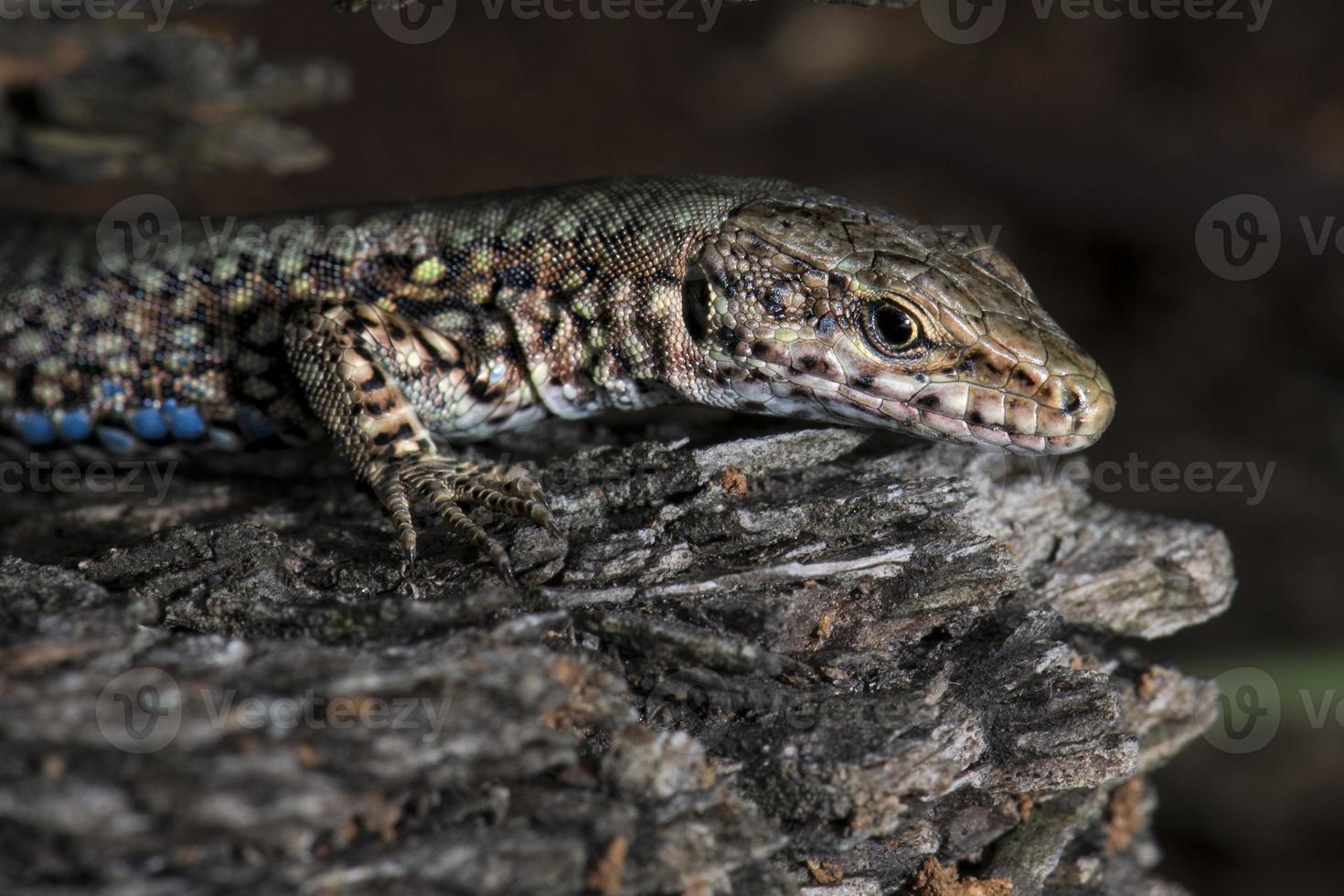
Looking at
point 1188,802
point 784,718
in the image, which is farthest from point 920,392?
point 1188,802

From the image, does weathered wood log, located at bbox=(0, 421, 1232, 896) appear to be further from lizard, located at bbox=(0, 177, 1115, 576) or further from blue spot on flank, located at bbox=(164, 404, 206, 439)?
blue spot on flank, located at bbox=(164, 404, 206, 439)

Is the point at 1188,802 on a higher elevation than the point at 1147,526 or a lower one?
lower

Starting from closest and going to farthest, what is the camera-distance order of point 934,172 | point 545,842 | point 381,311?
1. point 545,842
2. point 381,311
3. point 934,172

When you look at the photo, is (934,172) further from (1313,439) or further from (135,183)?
A: (135,183)

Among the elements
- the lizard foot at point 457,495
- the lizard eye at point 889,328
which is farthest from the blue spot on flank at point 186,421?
the lizard eye at point 889,328

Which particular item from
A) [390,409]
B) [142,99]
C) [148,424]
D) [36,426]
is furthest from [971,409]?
[142,99]

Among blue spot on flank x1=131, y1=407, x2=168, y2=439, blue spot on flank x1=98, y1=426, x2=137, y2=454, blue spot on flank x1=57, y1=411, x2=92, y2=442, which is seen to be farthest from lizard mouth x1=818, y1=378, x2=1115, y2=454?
blue spot on flank x1=57, y1=411, x2=92, y2=442

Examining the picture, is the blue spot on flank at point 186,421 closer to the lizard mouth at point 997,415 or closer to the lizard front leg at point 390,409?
the lizard front leg at point 390,409
